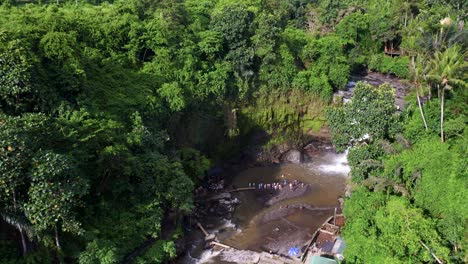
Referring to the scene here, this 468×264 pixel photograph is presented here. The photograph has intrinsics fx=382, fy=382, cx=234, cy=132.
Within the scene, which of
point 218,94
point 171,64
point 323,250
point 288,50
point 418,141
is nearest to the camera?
point 323,250

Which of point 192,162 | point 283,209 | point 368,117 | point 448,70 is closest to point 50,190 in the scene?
point 192,162

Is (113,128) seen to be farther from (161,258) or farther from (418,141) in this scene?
(418,141)

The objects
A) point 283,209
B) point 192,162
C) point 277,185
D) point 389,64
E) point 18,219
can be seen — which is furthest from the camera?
point 389,64

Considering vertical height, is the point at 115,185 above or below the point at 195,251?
above

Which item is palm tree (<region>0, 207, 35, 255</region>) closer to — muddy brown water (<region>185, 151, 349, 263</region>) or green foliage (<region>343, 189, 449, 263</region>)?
muddy brown water (<region>185, 151, 349, 263</region>)

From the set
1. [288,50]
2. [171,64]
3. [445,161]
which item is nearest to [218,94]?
[171,64]

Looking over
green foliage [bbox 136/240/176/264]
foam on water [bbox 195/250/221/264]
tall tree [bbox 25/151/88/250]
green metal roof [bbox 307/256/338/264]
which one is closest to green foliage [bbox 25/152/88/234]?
tall tree [bbox 25/151/88/250]

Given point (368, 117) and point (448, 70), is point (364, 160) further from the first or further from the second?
point (448, 70)
